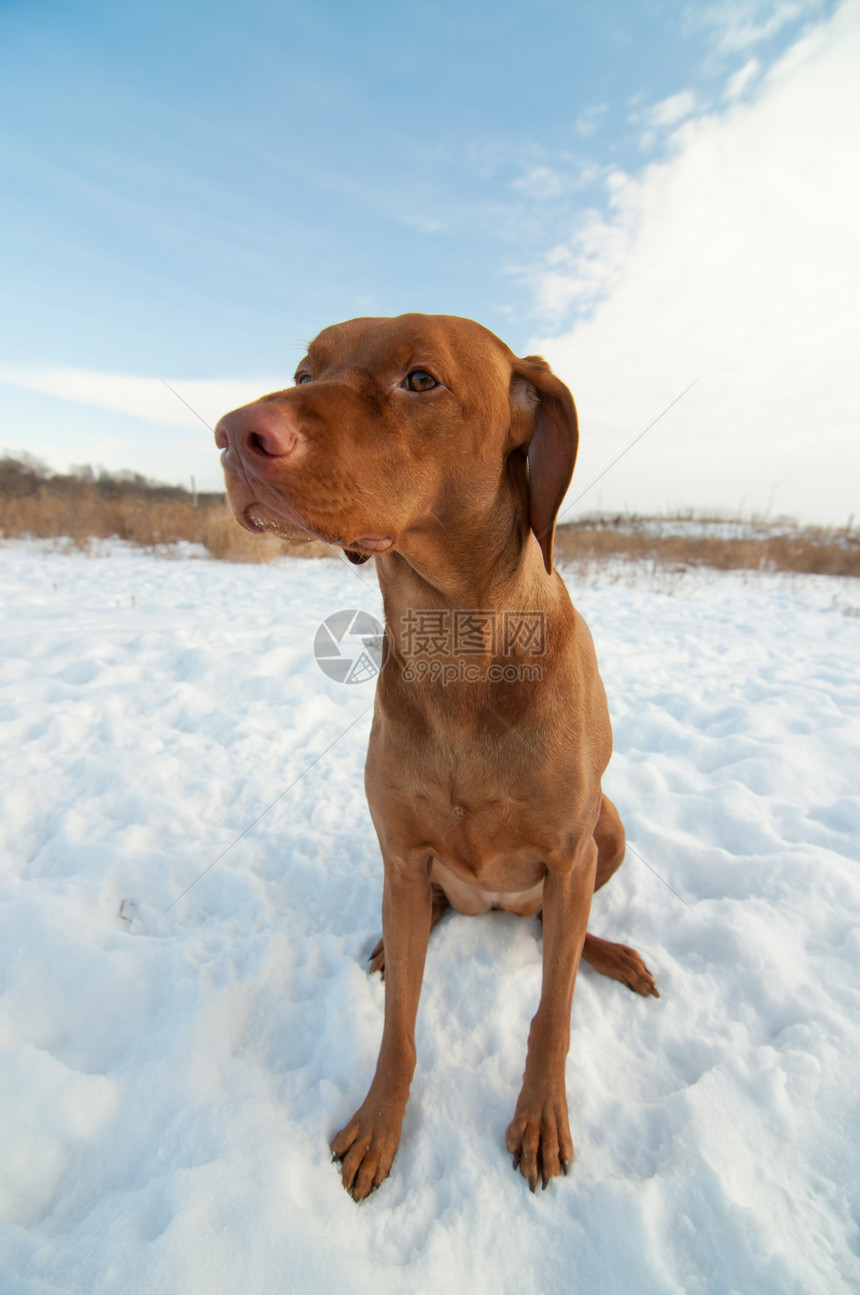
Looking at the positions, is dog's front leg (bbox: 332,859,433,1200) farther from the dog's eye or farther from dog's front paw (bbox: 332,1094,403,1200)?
the dog's eye

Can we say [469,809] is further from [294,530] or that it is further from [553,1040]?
[294,530]

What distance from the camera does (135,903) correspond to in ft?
6.81

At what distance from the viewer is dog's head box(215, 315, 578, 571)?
1048 millimetres

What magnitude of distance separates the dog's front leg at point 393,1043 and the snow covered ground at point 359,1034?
5cm

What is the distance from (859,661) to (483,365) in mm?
5621

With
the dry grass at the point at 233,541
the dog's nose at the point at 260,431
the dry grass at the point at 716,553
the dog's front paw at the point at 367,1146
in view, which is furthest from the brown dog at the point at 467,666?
the dry grass at the point at 716,553

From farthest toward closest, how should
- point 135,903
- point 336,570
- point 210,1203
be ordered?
point 336,570, point 135,903, point 210,1203

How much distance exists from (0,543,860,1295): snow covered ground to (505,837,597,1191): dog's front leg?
0.06m

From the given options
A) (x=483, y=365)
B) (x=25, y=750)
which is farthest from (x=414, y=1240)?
(x=25, y=750)

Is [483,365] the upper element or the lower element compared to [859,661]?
upper

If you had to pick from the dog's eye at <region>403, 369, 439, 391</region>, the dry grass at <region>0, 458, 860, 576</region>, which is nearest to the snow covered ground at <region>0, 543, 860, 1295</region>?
the dog's eye at <region>403, 369, 439, 391</region>

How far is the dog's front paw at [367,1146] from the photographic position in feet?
4.31

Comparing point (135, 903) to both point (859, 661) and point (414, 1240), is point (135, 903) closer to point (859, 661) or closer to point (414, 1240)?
point (414, 1240)

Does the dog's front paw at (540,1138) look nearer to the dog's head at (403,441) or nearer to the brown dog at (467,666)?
the brown dog at (467,666)
